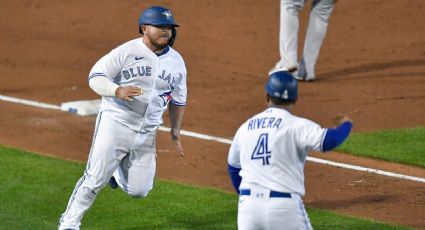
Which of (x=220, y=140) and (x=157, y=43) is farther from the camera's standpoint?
(x=220, y=140)

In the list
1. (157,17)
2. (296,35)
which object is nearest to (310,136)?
(157,17)

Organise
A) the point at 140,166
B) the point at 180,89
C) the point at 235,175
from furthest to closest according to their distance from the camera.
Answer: the point at 180,89
the point at 140,166
the point at 235,175

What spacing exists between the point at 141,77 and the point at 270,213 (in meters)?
2.46

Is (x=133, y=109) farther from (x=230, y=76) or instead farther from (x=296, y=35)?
(x=230, y=76)

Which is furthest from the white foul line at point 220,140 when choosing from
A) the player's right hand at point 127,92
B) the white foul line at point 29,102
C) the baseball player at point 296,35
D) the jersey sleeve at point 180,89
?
the player's right hand at point 127,92

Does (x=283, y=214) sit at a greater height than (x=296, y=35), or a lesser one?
greater

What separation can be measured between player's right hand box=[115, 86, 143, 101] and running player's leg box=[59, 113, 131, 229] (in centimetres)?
67

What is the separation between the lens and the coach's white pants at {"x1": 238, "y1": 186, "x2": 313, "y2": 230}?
7.48m

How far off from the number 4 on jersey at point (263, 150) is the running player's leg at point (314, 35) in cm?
827

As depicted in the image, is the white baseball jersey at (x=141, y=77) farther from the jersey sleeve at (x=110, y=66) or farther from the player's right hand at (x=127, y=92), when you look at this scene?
the player's right hand at (x=127, y=92)

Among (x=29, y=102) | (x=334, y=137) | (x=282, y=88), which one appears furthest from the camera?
(x=29, y=102)

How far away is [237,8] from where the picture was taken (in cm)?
2033

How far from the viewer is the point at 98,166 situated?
373 inches

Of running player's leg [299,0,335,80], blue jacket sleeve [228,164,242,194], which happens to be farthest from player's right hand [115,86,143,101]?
running player's leg [299,0,335,80]
